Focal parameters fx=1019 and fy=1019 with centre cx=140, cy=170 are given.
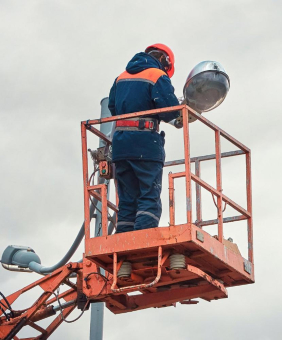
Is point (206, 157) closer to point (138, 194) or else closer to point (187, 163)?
point (138, 194)

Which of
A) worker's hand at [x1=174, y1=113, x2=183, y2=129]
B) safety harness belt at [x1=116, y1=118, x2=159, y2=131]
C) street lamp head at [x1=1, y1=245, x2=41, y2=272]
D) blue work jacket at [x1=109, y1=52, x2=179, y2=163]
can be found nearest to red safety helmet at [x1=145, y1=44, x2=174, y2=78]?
blue work jacket at [x1=109, y1=52, x2=179, y2=163]

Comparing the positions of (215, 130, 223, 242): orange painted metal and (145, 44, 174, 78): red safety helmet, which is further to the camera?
(145, 44, 174, 78): red safety helmet

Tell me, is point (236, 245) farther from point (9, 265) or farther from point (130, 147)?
point (9, 265)

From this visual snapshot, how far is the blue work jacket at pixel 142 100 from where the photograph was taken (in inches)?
495

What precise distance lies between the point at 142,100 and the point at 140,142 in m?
0.57

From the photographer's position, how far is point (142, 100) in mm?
12766

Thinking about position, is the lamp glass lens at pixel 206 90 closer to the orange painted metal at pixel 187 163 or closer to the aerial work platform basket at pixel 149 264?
the aerial work platform basket at pixel 149 264

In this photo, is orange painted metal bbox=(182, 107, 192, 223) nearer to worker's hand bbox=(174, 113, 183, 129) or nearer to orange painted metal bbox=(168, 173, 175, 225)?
orange painted metal bbox=(168, 173, 175, 225)

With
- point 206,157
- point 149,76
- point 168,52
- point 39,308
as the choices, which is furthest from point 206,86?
point 39,308

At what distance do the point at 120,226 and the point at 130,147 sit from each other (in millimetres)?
1000

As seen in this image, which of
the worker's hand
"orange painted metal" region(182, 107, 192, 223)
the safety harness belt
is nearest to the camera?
"orange painted metal" region(182, 107, 192, 223)

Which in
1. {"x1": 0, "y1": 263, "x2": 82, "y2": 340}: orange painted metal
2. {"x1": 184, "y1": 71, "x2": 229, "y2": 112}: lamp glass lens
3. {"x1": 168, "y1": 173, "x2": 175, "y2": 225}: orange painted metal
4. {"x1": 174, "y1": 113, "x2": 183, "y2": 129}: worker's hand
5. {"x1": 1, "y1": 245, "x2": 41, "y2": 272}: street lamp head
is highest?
{"x1": 184, "y1": 71, "x2": 229, "y2": 112}: lamp glass lens

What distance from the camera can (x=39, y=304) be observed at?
45.4 ft

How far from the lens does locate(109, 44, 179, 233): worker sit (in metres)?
12.5
